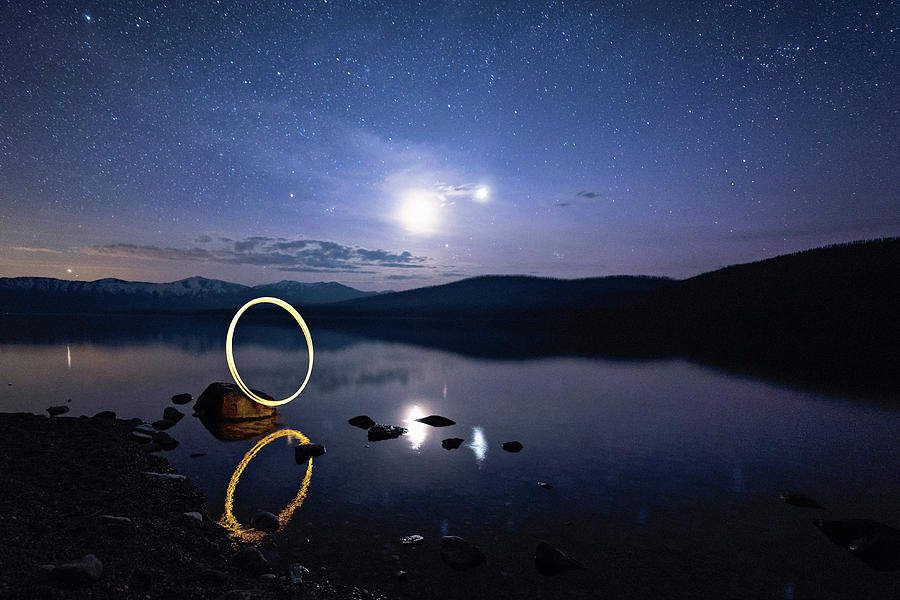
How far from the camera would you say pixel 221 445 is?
1638 cm

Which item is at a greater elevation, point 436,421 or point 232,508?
point 232,508

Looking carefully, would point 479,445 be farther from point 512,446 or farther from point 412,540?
point 412,540

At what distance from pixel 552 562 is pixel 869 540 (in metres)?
7.45

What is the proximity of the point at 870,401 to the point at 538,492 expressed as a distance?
30279 mm

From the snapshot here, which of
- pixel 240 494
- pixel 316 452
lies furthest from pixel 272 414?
pixel 240 494

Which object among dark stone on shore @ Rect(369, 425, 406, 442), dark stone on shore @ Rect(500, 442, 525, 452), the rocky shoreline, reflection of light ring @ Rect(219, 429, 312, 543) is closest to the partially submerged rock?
reflection of light ring @ Rect(219, 429, 312, 543)

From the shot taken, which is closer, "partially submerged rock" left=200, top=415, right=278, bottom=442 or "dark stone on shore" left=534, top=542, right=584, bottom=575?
"dark stone on shore" left=534, top=542, right=584, bottom=575

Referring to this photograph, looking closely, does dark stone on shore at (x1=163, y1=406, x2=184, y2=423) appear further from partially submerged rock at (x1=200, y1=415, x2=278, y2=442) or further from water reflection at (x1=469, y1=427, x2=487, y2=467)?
water reflection at (x1=469, y1=427, x2=487, y2=467)

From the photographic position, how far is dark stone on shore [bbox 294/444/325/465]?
15062 mm

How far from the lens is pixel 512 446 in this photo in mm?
16938

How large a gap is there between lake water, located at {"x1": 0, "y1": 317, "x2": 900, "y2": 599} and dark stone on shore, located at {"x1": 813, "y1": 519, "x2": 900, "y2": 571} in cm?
33

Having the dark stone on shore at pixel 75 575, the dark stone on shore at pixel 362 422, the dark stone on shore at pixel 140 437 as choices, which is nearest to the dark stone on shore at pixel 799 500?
the dark stone on shore at pixel 362 422

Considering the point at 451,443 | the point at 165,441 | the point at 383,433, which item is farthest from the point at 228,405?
the point at 451,443

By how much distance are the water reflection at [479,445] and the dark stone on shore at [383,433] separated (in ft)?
11.0
